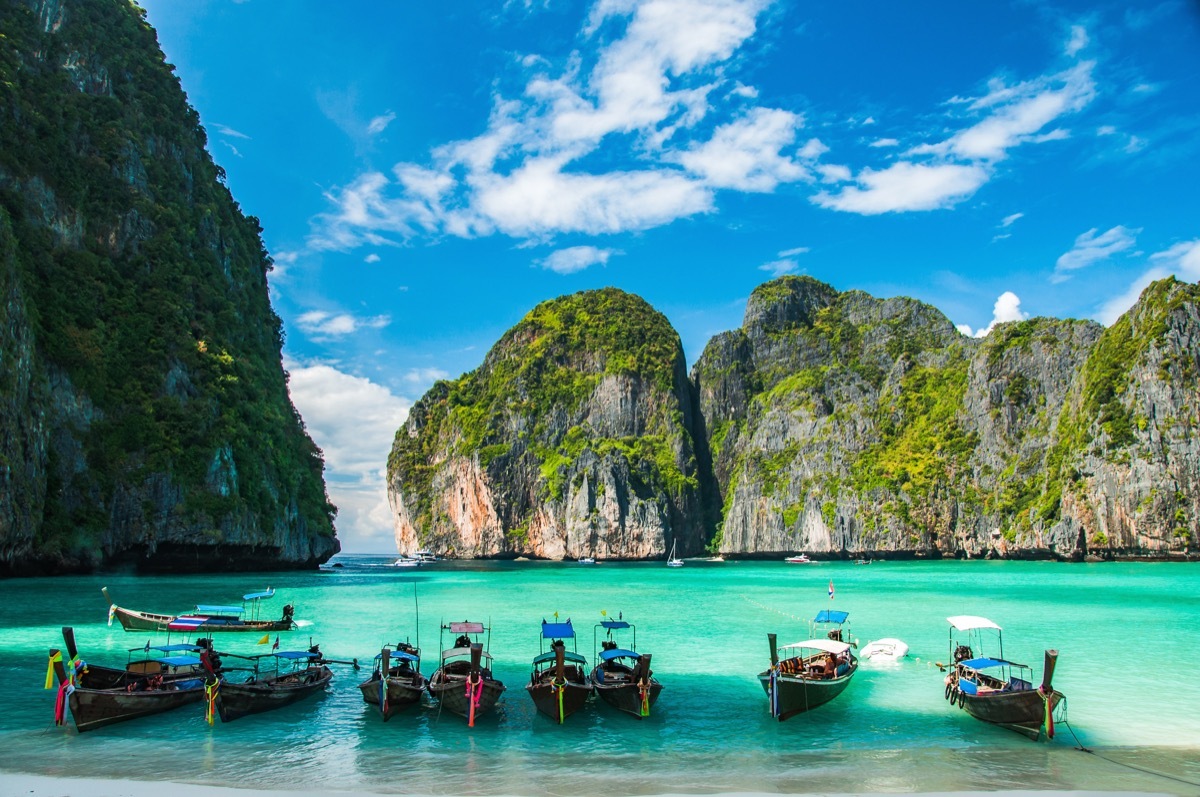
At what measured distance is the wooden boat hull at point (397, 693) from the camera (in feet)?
59.0

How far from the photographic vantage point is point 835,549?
122625 mm

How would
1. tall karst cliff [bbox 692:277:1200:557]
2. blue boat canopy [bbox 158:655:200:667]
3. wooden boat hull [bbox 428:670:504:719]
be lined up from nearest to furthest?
wooden boat hull [bbox 428:670:504:719] < blue boat canopy [bbox 158:655:200:667] < tall karst cliff [bbox 692:277:1200:557]

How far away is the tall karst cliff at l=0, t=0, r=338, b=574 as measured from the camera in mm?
53594

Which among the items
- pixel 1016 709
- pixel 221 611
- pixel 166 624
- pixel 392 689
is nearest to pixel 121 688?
pixel 392 689

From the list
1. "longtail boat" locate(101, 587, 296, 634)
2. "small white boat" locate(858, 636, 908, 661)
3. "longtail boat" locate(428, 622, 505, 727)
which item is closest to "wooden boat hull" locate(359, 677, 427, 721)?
"longtail boat" locate(428, 622, 505, 727)

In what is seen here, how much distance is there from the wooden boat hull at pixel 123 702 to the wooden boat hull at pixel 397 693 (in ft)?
13.7

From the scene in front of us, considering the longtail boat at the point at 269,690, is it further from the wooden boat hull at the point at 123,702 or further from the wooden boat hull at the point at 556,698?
the wooden boat hull at the point at 556,698

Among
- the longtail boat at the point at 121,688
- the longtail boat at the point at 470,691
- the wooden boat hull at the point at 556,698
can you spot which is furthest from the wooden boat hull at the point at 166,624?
the wooden boat hull at the point at 556,698

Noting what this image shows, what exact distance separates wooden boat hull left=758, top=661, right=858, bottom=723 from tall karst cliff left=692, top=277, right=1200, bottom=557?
7974 centimetres

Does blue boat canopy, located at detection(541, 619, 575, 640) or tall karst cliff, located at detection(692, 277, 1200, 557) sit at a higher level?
tall karst cliff, located at detection(692, 277, 1200, 557)

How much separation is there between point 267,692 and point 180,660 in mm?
2306

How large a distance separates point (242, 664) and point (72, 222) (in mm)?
56132

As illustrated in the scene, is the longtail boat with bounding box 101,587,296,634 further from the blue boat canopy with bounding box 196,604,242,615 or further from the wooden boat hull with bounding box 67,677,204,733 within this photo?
the wooden boat hull with bounding box 67,677,204,733

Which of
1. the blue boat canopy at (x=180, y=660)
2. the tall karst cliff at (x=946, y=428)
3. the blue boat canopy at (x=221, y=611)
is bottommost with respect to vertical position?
the blue boat canopy at (x=221, y=611)
